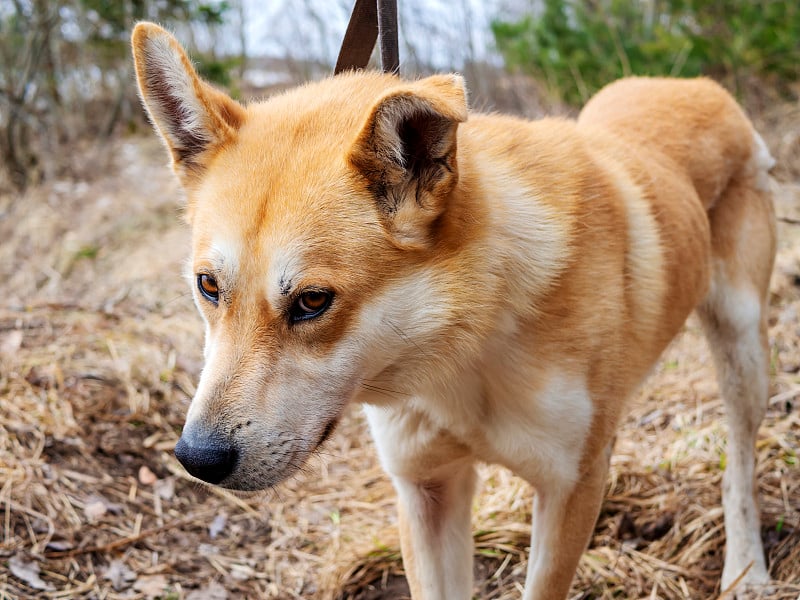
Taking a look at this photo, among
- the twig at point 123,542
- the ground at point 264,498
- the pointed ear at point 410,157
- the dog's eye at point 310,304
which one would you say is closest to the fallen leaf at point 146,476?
the ground at point 264,498

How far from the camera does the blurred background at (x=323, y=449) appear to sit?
11.5 ft

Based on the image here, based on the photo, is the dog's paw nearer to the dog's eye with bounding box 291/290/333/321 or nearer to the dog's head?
the dog's head

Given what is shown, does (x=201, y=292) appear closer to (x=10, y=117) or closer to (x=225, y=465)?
(x=225, y=465)

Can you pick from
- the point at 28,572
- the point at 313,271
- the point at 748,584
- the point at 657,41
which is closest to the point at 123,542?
the point at 28,572

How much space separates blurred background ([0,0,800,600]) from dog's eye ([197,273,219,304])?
568mm

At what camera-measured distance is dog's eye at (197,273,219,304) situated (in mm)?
2168

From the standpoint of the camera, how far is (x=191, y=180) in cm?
250

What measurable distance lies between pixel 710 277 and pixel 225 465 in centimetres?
244

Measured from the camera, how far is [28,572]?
3.22 metres

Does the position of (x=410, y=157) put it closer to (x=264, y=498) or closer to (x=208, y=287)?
(x=208, y=287)

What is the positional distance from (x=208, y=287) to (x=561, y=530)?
135 centimetres

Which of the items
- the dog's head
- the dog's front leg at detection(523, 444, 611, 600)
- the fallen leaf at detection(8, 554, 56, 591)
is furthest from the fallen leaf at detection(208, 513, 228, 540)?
the dog's head

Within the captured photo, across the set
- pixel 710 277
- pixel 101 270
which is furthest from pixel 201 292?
pixel 101 270

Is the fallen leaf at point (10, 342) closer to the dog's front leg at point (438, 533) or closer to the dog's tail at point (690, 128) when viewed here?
the dog's front leg at point (438, 533)
